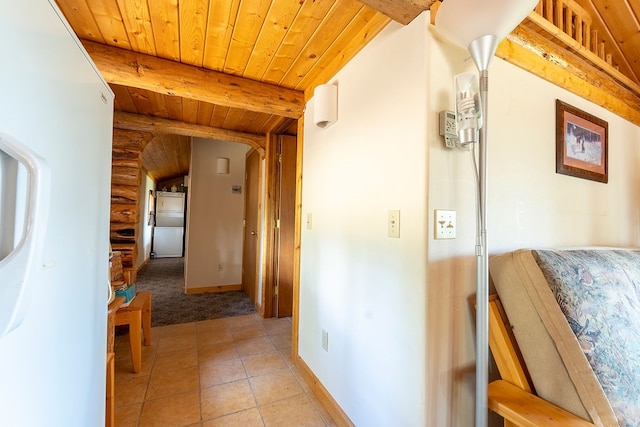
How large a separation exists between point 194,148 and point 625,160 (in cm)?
458

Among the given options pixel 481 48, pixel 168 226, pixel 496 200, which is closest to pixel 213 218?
pixel 496 200

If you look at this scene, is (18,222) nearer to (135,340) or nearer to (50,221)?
(50,221)

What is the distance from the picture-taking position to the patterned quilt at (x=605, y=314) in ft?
2.88

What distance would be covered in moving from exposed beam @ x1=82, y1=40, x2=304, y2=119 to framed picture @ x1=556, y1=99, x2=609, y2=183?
1.65 metres

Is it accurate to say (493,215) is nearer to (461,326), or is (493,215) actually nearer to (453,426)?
(461,326)

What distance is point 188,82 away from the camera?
184 cm

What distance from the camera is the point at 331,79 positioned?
1.77 m

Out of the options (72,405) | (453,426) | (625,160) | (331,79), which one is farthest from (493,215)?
(72,405)

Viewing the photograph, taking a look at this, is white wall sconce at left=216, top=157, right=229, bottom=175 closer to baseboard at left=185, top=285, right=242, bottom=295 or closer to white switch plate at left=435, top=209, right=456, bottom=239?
baseboard at left=185, top=285, right=242, bottom=295

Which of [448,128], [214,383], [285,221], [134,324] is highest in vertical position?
[448,128]

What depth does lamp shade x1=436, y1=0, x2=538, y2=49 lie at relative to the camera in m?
0.82

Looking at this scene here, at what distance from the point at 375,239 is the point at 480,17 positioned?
894mm

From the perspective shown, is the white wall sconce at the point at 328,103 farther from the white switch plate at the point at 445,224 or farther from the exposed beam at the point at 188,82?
the white switch plate at the point at 445,224

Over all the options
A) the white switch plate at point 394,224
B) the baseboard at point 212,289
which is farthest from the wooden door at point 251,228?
the white switch plate at point 394,224
